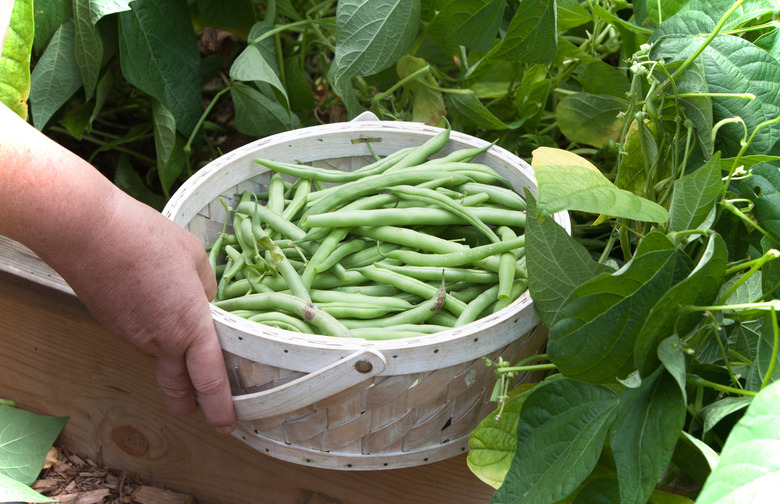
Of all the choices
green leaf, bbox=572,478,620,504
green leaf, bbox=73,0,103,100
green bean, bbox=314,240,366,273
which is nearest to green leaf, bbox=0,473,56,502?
green bean, bbox=314,240,366,273

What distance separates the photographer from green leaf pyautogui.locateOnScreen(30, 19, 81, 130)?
3.50ft

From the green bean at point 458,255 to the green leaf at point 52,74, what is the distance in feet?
2.03

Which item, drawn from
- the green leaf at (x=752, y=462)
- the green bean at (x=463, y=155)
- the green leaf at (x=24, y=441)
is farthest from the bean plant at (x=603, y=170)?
the green leaf at (x=24, y=441)

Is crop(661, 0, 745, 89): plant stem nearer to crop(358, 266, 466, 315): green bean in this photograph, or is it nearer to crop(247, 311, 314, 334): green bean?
crop(358, 266, 466, 315): green bean

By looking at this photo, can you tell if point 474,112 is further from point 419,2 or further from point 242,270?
point 242,270

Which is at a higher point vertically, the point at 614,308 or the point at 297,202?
the point at 614,308

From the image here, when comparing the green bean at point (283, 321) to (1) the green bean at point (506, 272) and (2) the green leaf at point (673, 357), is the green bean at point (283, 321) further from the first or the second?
(2) the green leaf at point (673, 357)

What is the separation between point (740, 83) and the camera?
0.69m

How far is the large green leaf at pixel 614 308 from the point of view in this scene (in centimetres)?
53

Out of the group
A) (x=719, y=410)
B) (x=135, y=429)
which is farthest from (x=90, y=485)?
(x=719, y=410)

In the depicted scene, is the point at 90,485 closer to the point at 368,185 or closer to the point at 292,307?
the point at 292,307

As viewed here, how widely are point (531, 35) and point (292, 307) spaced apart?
0.50 m

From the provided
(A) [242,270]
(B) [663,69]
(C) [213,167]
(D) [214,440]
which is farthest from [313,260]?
(B) [663,69]

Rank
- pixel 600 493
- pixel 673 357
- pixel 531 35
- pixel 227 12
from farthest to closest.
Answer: pixel 227 12, pixel 531 35, pixel 600 493, pixel 673 357
